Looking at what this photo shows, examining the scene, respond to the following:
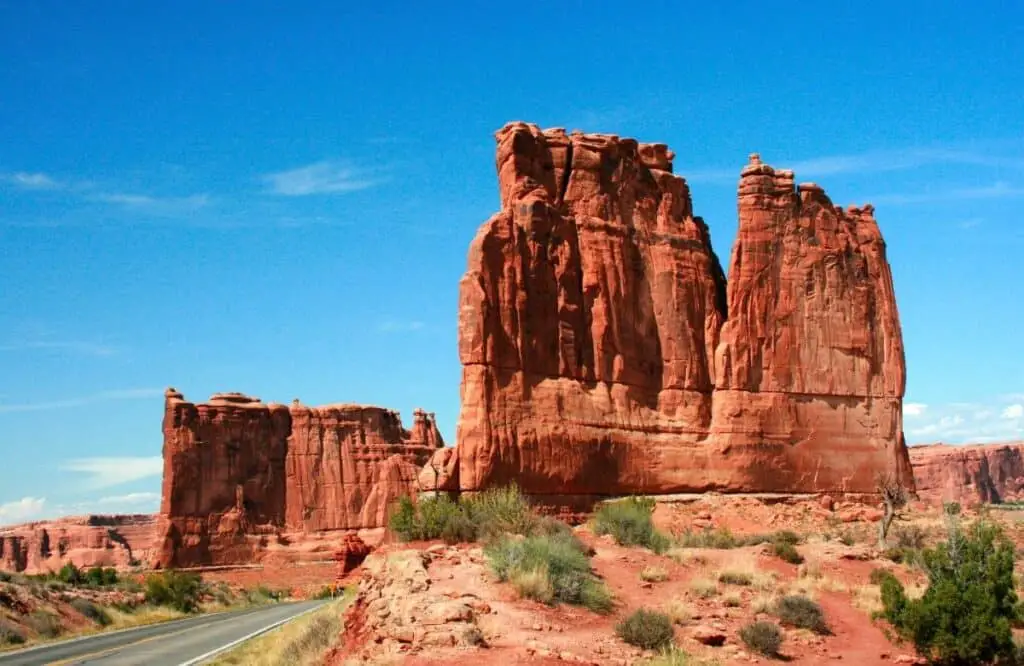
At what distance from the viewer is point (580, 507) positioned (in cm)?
3734

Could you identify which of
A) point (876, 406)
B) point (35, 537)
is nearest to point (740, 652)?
point (876, 406)

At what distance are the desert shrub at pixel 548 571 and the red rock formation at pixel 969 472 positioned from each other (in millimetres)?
110890

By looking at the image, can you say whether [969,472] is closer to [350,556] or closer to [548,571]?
[350,556]

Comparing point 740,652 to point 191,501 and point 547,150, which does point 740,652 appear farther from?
point 191,501

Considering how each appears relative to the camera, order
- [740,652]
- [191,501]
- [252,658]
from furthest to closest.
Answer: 1. [191,501]
2. [252,658]
3. [740,652]

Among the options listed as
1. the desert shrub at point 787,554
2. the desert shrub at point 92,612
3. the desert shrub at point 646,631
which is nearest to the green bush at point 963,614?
the desert shrub at point 646,631

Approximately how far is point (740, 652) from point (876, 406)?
2940 cm

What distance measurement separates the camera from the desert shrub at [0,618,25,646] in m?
25.7

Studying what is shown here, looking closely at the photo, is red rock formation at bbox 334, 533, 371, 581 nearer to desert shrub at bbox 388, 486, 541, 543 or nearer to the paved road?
the paved road

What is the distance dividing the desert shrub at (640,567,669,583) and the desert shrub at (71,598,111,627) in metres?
18.8

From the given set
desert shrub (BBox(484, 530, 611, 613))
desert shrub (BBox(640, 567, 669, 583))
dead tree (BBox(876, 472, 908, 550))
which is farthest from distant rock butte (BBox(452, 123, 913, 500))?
desert shrub (BBox(484, 530, 611, 613))

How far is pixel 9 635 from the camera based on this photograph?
85.8 ft

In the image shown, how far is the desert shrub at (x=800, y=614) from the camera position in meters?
19.5

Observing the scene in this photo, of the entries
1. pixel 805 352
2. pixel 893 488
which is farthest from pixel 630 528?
pixel 893 488
